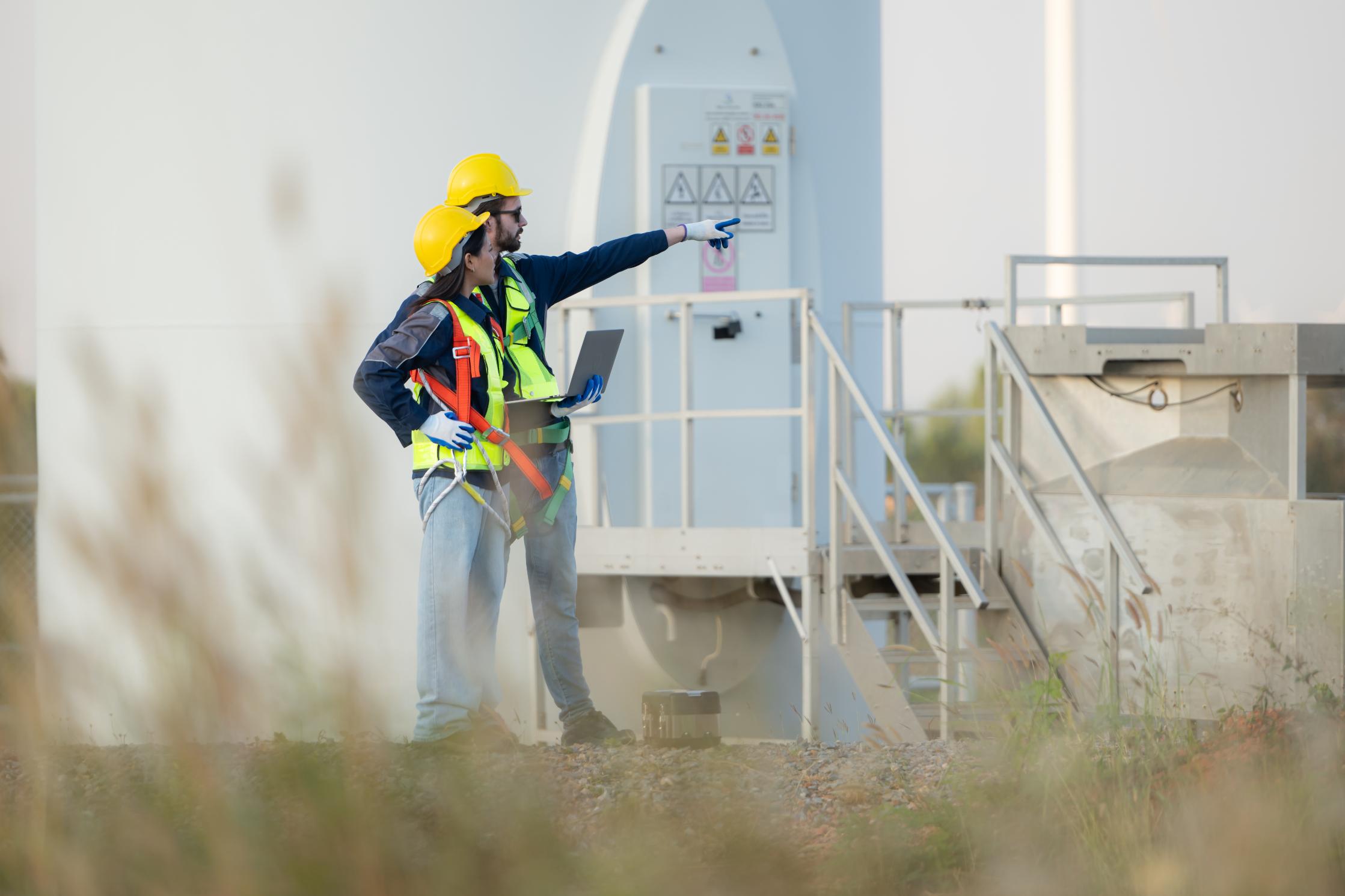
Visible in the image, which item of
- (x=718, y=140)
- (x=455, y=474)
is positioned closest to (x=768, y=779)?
(x=455, y=474)

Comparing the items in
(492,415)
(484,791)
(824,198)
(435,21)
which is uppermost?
(435,21)

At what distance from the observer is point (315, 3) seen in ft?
23.4

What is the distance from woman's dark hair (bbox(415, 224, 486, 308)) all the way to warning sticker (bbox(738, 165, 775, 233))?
3293 millimetres

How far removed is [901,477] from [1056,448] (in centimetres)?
80

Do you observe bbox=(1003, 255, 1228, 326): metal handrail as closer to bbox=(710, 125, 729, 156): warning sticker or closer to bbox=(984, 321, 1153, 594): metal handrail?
bbox=(984, 321, 1153, 594): metal handrail

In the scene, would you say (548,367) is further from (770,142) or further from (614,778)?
(770,142)

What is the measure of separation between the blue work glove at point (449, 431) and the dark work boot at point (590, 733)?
1.13m

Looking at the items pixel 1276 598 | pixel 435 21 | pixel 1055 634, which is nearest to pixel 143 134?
pixel 435 21

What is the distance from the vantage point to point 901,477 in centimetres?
647

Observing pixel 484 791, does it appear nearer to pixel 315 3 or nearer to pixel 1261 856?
pixel 1261 856

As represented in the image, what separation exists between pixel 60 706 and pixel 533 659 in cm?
575

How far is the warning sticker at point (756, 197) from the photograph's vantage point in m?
7.70

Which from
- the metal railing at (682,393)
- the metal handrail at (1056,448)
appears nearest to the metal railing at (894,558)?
the metal railing at (682,393)

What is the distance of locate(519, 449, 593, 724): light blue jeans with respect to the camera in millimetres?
4816
